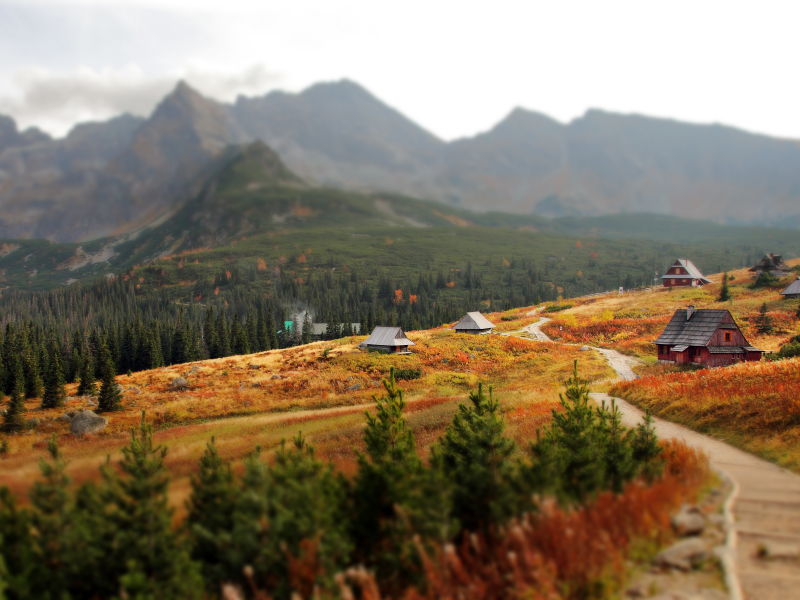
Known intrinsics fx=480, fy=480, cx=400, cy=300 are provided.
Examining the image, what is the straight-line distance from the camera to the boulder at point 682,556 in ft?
27.9

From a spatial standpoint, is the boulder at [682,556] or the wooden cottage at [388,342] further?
the wooden cottage at [388,342]

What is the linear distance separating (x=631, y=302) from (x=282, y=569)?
122182 mm

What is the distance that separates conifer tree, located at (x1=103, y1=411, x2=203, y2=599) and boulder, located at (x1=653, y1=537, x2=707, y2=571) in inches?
315

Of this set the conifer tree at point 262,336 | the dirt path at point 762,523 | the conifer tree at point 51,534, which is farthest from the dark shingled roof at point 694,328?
the conifer tree at point 262,336

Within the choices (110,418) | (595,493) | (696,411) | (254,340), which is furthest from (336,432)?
(254,340)

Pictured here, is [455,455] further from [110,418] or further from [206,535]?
[110,418]

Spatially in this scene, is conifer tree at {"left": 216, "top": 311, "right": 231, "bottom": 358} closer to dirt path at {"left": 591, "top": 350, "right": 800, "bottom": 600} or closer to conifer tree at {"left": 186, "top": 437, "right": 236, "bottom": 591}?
dirt path at {"left": 591, "top": 350, "right": 800, "bottom": 600}

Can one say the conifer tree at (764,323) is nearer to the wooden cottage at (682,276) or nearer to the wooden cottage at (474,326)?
the wooden cottage at (474,326)

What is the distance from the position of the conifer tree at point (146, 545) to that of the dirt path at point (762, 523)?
9.01 metres

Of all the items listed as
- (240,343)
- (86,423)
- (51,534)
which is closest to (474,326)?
(240,343)

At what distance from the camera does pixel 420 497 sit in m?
8.96

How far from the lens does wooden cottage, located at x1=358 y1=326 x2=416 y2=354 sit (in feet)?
249

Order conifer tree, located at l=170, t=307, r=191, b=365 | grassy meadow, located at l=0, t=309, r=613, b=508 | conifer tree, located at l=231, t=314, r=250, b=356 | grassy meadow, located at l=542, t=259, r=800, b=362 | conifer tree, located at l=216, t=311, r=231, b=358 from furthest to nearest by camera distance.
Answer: conifer tree, located at l=231, t=314, r=250, b=356
conifer tree, located at l=216, t=311, r=231, b=358
conifer tree, located at l=170, t=307, r=191, b=365
grassy meadow, located at l=542, t=259, r=800, b=362
grassy meadow, located at l=0, t=309, r=613, b=508

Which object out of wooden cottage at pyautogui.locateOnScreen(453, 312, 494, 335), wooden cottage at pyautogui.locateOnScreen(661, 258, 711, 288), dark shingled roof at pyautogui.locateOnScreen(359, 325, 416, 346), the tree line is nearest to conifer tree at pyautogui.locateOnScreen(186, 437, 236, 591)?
the tree line
